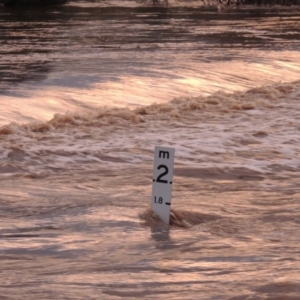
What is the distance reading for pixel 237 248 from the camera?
19.1 feet

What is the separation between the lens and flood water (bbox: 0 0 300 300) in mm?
5254

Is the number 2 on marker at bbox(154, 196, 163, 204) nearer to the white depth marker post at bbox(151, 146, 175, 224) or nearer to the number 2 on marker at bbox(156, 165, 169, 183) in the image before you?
the white depth marker post at bbox(151, 146, 175, 224)

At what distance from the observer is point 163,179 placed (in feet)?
20.1

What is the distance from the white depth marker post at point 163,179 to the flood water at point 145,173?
0.16 metres

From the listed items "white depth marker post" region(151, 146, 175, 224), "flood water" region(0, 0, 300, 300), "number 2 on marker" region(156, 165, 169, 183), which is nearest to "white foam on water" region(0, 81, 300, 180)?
"flood water" region(0, 0, 300, 300)

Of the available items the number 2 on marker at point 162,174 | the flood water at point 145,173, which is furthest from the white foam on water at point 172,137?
the number 2 on marker at point 162,174

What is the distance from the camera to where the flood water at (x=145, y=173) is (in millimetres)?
5254

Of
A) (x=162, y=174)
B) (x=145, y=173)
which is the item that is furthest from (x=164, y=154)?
(x=145, y=173)

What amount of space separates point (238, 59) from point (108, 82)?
5.53 m

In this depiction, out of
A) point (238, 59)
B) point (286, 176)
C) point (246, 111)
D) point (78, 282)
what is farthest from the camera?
point (238, 59)

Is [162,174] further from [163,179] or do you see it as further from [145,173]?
[145,173]

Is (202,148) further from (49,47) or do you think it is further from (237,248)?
(49,47)

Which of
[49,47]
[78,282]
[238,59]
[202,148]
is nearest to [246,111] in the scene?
[202,148]

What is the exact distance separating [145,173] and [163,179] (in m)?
2.60
